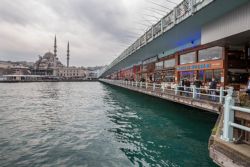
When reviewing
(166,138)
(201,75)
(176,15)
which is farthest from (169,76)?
(166,138)

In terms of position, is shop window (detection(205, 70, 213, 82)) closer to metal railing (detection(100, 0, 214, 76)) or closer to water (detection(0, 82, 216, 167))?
metal railing (detection(100, 0, 214, 76))

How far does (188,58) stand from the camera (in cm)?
2347

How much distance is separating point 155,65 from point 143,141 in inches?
1094

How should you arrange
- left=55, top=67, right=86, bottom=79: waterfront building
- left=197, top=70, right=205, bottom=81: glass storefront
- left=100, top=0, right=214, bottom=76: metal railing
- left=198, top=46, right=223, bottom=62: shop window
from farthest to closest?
1. left=55, top=67, right=86, bottom=79: waterfront building
2. left=197, top=70, right=205, bottom=81: glass storefront
3. left=198, top=46, right=223, bottom=62: shop window
4. left=100, top=0, right=214, bottom=76: metal railing

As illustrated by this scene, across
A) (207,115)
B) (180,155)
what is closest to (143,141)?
(180,155)

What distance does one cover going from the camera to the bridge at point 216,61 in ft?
14.5

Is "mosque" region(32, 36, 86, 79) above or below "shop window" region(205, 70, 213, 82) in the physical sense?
above

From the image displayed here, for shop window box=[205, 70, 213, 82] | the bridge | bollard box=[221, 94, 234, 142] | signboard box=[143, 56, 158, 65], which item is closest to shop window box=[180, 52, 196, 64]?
the bridge

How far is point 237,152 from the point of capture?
3869 millimetres

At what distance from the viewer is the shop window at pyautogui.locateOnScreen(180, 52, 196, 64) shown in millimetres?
22241

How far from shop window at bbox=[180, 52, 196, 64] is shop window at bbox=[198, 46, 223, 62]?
1136mm

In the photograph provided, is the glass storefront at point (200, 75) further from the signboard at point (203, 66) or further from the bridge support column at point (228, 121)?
the bridge support column at point (228, 121)

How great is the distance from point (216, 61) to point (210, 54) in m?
1.39

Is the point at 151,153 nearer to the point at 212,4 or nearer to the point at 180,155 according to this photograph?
the point at 180,155
